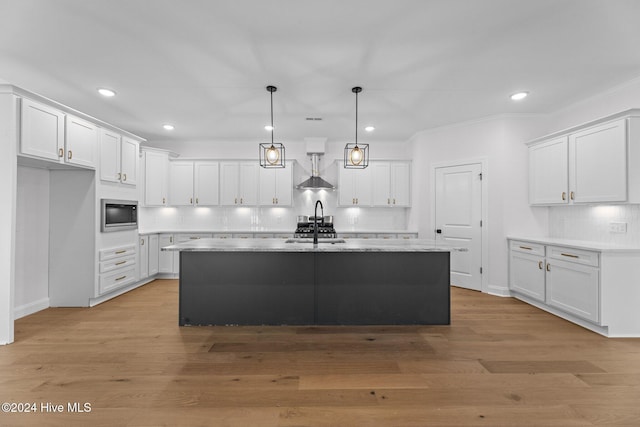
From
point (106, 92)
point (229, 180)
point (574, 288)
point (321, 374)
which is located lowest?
point (321, 374)

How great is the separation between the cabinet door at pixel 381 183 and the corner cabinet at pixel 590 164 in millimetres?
2409

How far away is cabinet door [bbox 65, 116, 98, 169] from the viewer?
142 inches

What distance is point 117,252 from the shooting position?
4.43 m

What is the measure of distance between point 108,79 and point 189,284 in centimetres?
251

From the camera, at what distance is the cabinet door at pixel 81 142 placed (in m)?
3.61

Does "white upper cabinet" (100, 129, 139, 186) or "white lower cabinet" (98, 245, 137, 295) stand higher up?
"white upper cabinet" (100, 129, 139, 186)

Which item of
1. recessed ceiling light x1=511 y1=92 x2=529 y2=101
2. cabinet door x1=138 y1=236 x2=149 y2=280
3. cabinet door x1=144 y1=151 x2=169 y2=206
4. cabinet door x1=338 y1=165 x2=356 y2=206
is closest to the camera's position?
recessed ceiling light x1=511 y1=92 x2=529 y2=101

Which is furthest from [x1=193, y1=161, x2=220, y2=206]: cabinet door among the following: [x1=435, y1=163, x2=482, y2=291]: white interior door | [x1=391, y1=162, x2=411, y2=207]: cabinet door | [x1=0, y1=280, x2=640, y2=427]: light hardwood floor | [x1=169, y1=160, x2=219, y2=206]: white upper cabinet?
[x1=435, y1=163, x2=482, y2=291]: white interior door

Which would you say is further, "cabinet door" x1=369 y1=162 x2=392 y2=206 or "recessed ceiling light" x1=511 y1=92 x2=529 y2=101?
"cabinet door" x1=369 y1=162 x2=392 y2=206

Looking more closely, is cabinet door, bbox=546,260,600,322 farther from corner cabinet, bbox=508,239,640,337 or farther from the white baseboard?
the white baseboard

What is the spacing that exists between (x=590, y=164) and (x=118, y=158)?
620 cm

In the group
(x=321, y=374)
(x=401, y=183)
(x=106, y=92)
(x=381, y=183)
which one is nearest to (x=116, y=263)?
(x=106, y=92)

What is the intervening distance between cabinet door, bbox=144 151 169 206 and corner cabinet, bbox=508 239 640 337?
6293mm

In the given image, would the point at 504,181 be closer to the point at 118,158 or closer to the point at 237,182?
the point at 237,182
